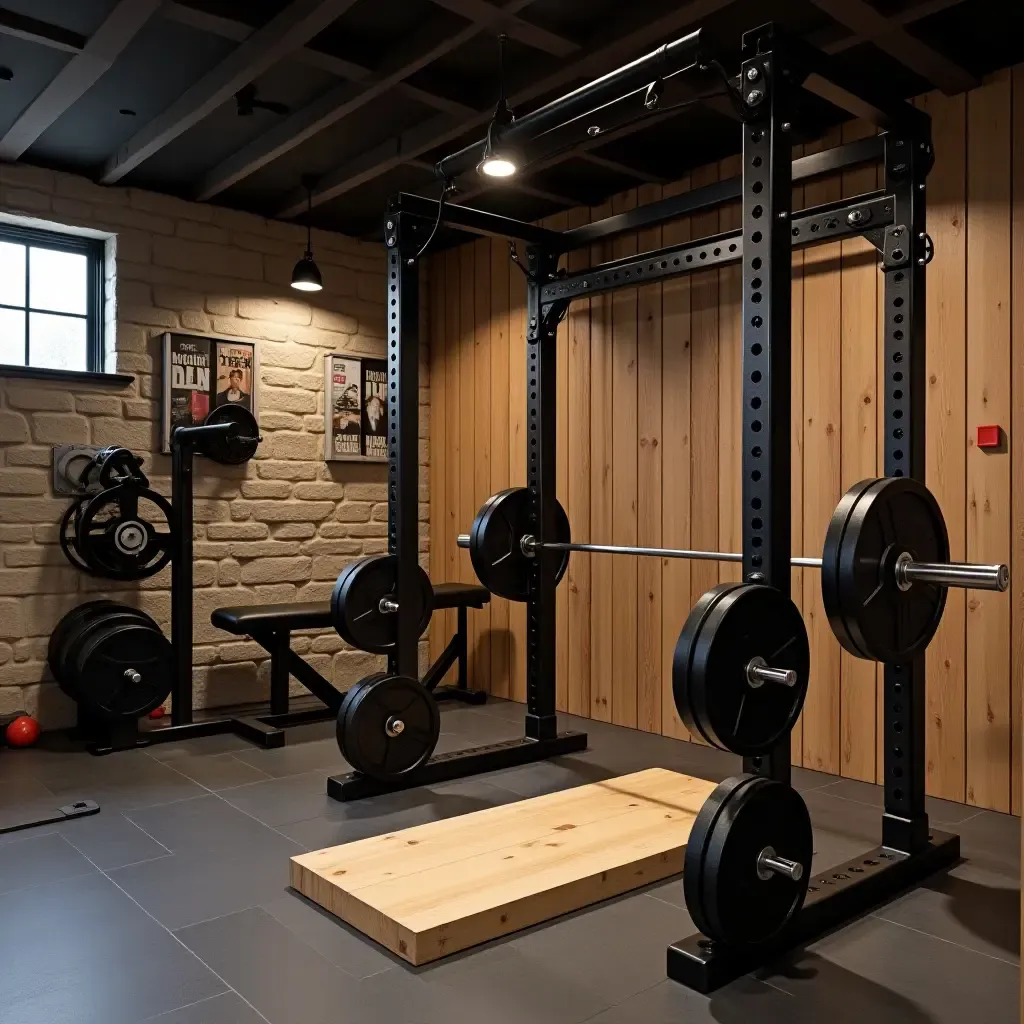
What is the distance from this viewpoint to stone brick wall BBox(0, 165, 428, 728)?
13.6 feet

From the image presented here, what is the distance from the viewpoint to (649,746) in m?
4.04

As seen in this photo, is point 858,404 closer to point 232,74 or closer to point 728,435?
point 728,435

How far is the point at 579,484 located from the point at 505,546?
3.15ft

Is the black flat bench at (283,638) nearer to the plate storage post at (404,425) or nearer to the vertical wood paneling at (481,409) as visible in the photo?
the vertical wood paneling at (481,409)

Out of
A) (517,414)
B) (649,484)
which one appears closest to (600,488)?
(649,484)

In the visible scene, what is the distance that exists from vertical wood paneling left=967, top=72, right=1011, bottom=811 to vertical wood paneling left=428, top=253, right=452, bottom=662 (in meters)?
2.97

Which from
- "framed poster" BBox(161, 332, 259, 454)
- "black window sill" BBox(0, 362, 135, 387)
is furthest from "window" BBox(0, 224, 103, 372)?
"framed poster" BBox(161, 332, 259, 454)

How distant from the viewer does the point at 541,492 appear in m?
3.82

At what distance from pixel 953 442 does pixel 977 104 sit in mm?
1140

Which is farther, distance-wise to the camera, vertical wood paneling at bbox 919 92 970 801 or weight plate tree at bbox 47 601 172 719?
weight plate tree at bbox 47 601 172 719

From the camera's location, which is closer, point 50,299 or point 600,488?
point 50,299

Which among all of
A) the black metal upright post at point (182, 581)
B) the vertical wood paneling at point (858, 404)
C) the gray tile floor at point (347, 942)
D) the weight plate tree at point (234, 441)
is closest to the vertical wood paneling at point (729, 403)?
the vertical wood paneling at point (858, 404)

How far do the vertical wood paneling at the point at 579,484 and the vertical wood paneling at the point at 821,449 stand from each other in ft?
3.96

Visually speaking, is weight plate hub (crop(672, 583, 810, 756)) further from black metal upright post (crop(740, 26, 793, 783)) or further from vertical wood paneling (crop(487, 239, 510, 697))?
vertical wood paneling (crop(487, 239, 510, 697))
